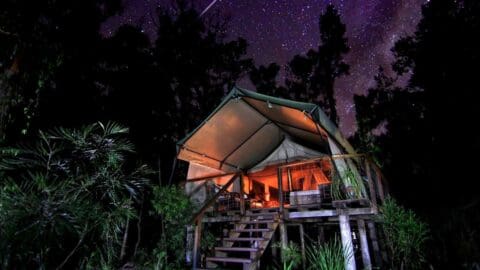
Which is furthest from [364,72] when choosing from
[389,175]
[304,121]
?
[304,121]

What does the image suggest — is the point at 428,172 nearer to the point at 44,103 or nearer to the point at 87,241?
the point at 87,241

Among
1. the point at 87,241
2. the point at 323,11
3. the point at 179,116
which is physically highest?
the point at 323,11

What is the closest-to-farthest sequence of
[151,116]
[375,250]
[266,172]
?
[375,250] → [266,172] → [151,116]

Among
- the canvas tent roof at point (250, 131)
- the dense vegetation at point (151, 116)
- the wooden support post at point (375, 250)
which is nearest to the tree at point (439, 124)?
the dense vegetation at point (151, 116)

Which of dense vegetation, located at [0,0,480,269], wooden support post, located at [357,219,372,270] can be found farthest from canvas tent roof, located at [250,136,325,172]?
wooden support post, located at [357,219,372,270]

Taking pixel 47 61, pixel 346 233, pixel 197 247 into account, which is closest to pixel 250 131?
pixel 197 247

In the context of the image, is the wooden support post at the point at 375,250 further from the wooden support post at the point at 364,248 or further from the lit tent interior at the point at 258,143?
the lit tent interior at the point at 258,143

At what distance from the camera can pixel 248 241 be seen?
6875 millimetres

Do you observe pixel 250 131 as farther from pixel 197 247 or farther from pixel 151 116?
pixel 151 116

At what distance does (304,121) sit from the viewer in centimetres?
698

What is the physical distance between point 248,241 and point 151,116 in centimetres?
975

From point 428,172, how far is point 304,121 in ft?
37.5

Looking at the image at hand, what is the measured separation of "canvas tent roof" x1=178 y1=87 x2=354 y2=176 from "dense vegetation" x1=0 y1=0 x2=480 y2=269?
115 cm

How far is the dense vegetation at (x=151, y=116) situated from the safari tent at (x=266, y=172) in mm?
893
